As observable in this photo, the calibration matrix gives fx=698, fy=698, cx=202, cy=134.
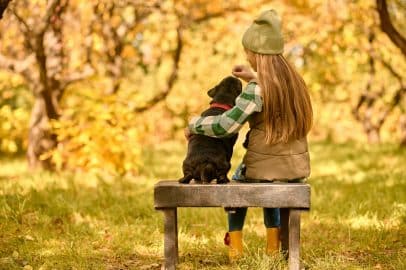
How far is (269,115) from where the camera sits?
14.9 ft

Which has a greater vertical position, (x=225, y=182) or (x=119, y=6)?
(x=119, y=6)

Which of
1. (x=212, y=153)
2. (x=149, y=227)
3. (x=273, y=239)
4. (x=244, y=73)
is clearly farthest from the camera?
(x=149, y=227)

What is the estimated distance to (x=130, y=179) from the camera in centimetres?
909

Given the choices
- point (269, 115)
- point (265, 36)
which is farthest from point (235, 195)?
point (265, 36)

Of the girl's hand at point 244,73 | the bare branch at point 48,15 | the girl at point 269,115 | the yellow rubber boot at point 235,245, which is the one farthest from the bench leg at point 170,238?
the bare branch at point 48,15

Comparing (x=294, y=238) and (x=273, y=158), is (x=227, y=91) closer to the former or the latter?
(x=273, y=158)

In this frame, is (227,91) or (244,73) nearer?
(244,73)

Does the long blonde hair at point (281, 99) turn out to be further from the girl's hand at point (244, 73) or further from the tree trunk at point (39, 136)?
the tree trunk at point (39, 136)

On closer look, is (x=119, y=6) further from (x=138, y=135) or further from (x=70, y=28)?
(x=138, y=135)

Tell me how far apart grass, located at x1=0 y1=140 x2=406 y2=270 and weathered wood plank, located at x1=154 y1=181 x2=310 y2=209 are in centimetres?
46

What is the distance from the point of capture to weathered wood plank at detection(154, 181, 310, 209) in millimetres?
4312

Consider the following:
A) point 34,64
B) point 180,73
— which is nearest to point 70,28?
point 34,64

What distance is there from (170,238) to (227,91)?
107 centimetres

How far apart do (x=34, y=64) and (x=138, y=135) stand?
2.16 meters
